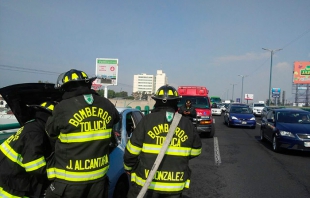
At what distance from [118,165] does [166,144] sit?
141cm

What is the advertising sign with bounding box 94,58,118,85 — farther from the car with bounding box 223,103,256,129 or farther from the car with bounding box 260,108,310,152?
the car with bounding box 260,108,310,152

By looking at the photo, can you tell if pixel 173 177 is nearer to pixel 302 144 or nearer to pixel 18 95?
pixel 18 95

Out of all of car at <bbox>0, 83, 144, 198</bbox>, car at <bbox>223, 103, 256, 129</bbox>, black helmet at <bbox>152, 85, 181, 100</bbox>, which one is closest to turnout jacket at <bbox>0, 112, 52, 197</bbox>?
car at <bbox>0, 83, 144, 198</bbox>

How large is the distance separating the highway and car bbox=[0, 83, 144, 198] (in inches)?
69.3

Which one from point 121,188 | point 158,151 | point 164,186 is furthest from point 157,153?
point 121,188

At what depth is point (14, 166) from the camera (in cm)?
250

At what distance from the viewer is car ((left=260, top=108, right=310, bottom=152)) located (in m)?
9.01

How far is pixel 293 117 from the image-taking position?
10.6m

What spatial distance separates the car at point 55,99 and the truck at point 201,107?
7016 millimetres

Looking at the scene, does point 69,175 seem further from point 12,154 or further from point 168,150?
point 168,150

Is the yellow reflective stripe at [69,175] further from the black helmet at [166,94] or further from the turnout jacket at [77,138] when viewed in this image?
the black helmet at [166,94]

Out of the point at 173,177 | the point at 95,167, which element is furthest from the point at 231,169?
the point at 95,167

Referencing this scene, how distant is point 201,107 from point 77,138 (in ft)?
36.2

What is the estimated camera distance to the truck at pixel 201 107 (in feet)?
41.4
